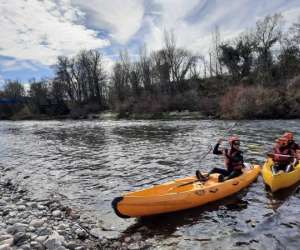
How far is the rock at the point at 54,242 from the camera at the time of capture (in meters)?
5.23

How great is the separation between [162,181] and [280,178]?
3.71 meters

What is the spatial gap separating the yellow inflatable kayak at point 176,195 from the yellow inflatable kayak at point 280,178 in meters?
0.59

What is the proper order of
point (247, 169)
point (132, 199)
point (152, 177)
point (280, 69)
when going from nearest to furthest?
1. point (132, 199)
2. point (247, 169)
3. point (152, 177)
4. point (280, 69)

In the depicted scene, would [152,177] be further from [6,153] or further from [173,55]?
[173,55]

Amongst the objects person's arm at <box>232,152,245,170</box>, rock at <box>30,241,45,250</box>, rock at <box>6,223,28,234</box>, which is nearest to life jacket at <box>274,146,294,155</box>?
person's arm at <box>232,152,245,170</box>

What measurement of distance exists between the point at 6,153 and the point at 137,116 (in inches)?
1109

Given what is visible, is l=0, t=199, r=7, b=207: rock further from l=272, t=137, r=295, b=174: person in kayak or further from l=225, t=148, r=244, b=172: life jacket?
l=272, t=137, r=295, b=174: person in kayak

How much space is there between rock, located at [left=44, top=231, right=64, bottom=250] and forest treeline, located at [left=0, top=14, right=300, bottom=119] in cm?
2674

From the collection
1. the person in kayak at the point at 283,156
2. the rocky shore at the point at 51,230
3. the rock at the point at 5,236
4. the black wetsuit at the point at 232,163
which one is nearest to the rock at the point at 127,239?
the rocky shore at the point at 51,230

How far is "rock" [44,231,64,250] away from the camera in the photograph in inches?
206

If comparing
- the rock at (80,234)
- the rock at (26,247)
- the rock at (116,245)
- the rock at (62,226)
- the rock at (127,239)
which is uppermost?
the rock at (26,247)

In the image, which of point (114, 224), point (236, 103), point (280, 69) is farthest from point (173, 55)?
point (114, 224)

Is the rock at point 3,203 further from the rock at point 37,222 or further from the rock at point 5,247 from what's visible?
the rock at point 5,247

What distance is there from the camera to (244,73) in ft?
156
